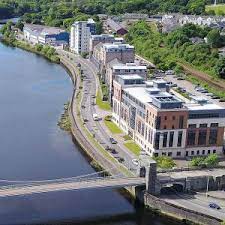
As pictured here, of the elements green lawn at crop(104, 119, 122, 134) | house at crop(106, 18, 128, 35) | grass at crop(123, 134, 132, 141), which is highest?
house at crop(106, 18, 128, 35)

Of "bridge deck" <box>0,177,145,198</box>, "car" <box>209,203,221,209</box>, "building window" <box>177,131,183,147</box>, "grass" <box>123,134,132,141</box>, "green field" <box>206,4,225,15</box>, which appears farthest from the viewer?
"green field" <box>206,4,225,15</box>

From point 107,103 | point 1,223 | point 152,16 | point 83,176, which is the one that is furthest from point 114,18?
point 1,223

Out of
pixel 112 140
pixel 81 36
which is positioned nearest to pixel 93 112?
pixel 112 140

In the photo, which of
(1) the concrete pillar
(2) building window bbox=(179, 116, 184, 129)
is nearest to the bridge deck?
(1) the concrete pillar

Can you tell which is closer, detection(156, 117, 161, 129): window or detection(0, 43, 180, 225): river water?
detection(0, 43, 180, 225): river water

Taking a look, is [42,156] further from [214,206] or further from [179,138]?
[214,206]

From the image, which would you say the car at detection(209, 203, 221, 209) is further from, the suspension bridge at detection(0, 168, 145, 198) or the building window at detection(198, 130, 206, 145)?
the building window at detection(198, 130, 206, 145)

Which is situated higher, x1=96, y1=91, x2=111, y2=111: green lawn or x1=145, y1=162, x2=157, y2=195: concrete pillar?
x1=96, y1=91, x2=111, y2=111: green lawn
